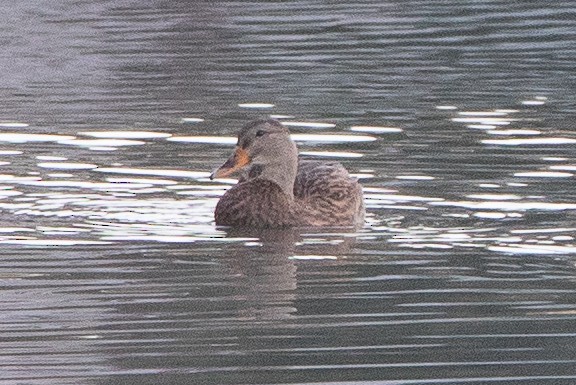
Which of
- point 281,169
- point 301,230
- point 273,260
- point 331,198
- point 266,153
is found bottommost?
point 273,260

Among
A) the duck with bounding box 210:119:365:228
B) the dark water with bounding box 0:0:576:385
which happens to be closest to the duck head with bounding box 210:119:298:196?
the duck with bounding box 210:119:365:228

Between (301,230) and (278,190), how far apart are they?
0.46 metres

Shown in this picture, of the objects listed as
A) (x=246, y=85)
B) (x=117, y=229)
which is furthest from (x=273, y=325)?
(x=246, y=85)

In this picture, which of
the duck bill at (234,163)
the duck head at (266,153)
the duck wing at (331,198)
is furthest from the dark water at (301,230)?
the duck head at (266,153)

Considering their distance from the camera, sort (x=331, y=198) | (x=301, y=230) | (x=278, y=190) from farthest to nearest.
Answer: (x=278, y=190) < (x=331, y=198) < (x=301, y=230)

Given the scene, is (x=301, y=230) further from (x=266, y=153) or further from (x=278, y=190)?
(x=266, y=153)

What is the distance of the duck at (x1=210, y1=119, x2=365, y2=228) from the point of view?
13375 millimetres

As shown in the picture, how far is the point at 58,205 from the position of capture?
13.6 m

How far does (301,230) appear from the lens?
43.6 feet

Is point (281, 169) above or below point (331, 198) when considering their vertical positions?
above

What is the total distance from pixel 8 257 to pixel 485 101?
8.08m

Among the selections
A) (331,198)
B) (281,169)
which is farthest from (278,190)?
(331,198)

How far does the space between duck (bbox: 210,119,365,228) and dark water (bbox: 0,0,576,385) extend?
0.79 feet

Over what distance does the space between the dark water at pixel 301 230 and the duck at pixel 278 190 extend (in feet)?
0.79
